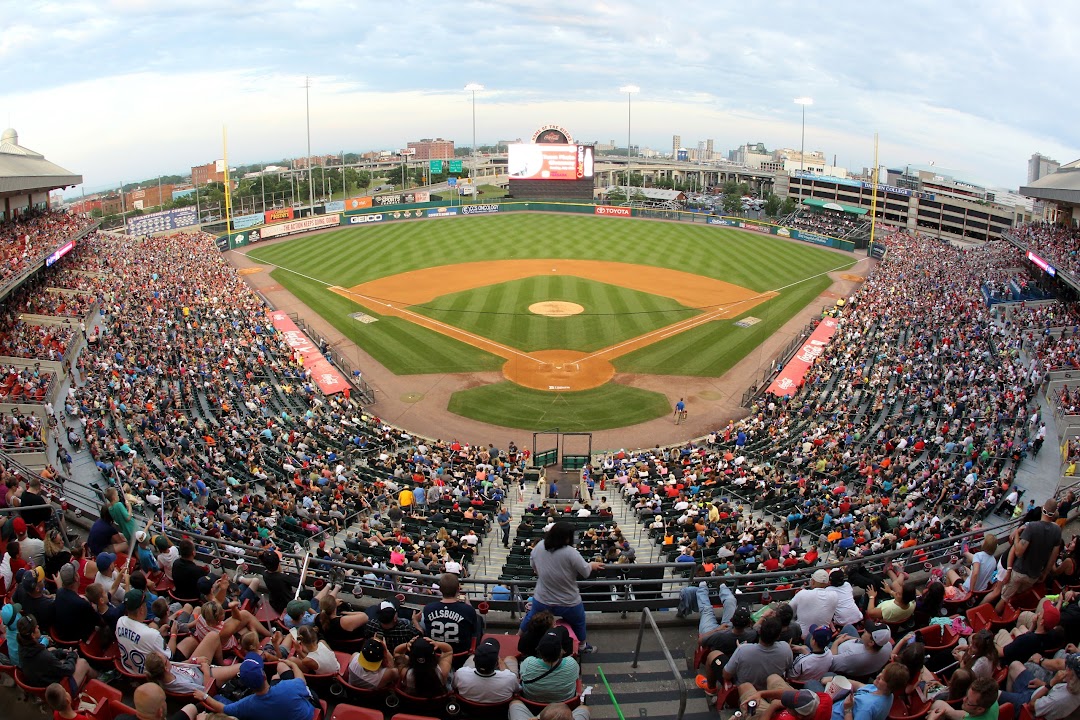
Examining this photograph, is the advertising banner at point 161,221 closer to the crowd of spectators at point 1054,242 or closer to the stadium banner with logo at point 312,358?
the stadium banner with logo at point 312,358

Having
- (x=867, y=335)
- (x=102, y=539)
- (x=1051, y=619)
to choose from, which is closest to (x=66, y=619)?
(x=102, y=539)

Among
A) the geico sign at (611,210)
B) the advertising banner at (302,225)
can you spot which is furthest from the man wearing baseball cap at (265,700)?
the geico sign at (611,210)

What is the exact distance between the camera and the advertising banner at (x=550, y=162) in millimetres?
79750

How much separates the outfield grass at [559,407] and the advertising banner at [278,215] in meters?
45.7

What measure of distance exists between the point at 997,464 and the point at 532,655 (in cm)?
1678

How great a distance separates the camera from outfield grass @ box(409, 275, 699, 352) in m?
36.0

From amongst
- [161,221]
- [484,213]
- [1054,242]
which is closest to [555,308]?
[1054,242]

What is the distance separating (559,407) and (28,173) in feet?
97.5

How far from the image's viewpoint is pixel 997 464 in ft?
60.3

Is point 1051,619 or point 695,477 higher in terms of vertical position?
point 1051,619

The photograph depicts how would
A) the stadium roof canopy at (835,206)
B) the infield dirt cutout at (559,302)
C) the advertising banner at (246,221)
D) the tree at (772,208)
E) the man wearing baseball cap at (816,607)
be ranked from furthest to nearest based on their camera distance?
the tree at (772,208)
the stadium roof canopy at (835,206)
the advertising banner at (246,221)
the infield dirt cutout at (559,302)
the man wearing baseball cap at (816,607)

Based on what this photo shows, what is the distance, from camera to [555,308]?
136ft

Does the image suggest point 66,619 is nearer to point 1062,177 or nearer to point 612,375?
point 612,375

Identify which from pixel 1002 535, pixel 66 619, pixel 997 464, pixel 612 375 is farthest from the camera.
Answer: pixel 612 375
